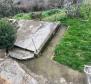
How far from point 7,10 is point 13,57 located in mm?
5747

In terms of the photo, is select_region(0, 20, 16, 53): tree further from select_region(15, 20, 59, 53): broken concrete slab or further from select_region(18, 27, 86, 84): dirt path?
select_region(18, 27, 86, 84): dirt path

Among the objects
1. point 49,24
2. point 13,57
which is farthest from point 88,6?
point 13,57

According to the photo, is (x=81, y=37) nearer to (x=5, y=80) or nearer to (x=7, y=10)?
(x=5, y=80)

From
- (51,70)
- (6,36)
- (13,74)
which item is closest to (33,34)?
(6,36)

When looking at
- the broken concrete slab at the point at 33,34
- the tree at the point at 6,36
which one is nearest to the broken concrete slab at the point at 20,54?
the broken concrete slab at the point at 33,34

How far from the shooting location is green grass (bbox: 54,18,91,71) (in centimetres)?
1051

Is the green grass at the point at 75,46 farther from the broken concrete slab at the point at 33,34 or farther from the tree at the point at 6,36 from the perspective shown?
the tree at the point at 6,36

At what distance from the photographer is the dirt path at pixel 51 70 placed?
9836 millimetres

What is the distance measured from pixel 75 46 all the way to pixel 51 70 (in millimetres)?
1703

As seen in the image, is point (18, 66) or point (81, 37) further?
point (81, 37)

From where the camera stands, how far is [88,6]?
14.5 m

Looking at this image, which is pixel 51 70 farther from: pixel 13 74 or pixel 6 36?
pixel 6 36

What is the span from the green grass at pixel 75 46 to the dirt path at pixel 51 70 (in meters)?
0.24

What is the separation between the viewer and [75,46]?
37.3ft
